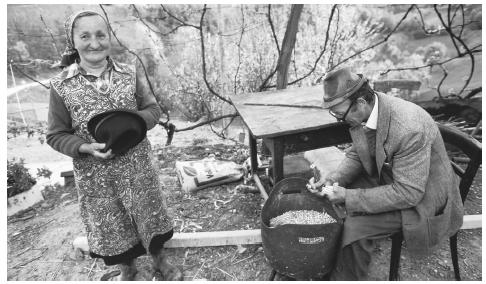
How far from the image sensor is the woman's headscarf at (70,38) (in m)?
1.94

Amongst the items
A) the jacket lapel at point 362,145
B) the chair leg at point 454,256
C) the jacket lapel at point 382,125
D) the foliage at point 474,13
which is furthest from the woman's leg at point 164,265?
the foliage at point 474,13

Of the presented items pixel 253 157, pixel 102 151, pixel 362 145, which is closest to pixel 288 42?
pixel 253 157

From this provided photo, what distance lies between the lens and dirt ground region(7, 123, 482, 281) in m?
2.69

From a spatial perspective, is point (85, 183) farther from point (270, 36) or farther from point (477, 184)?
point (270, 36)

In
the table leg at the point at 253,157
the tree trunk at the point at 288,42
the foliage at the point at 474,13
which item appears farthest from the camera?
the foliage at the point at 474,13

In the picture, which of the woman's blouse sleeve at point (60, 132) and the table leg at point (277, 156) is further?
the table leg at point (277, 156)

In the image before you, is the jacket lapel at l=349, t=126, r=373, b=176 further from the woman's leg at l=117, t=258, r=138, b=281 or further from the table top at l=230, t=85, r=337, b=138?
the woman's leg at l=117, t=258, r=138, b=281

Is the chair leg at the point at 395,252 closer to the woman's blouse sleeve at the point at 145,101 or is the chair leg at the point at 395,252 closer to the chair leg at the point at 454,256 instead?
the chair leg at the point at 454,256

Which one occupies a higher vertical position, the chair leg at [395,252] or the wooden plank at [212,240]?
the chair leg at [395,252]

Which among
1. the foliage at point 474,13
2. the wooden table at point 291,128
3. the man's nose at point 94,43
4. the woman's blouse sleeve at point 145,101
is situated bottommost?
the wooden table at point 291,128

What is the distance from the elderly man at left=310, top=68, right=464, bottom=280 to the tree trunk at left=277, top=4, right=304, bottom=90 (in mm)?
2404

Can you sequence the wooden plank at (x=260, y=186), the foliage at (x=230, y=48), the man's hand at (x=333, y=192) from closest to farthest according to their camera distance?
the man's hand at (x=333, y=192), the wooden plank at (x=260, y=186), the foliage at (x=230, y=48)

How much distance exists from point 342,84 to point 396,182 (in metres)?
0.69

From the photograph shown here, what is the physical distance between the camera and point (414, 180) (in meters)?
1.93
